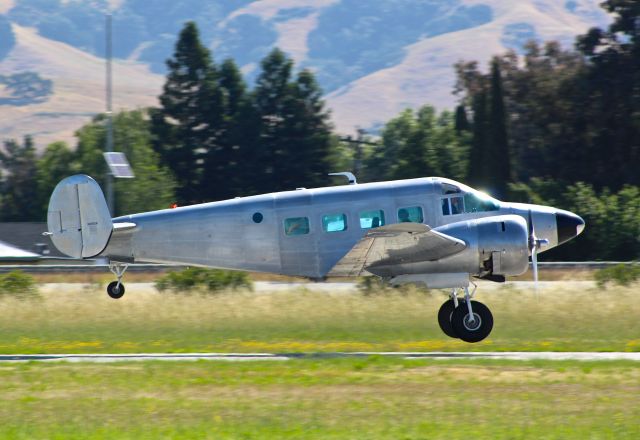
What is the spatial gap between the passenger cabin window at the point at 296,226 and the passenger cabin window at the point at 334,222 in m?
0.35

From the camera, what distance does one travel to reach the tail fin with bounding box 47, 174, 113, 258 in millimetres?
20234

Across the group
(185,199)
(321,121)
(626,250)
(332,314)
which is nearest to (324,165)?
(321,121)

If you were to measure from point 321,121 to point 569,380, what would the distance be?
51.3 metres

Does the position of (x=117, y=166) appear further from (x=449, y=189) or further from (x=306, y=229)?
(x=449, y=189)

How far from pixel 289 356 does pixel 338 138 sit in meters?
48.6

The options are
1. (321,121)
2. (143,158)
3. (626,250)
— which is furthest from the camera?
(321,121)

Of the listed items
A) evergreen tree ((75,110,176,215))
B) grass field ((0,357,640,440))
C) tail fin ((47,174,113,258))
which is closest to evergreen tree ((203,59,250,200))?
evergreen tree ((75,110,176,215))

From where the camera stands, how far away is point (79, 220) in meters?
20.2

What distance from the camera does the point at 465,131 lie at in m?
65.2

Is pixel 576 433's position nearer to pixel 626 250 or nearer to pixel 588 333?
pixel 588 333

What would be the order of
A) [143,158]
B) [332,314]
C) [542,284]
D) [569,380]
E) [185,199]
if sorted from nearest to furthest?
1. [569,380]
2. [332,314]
3. [542,284]
4. [143,158]
5. [185,199]

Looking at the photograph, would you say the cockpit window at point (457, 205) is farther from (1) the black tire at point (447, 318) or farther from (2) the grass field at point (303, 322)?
(2) the grass field at point (303, 322)

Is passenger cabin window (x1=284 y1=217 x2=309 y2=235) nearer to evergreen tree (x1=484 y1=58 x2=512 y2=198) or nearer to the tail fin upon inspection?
the tail fin

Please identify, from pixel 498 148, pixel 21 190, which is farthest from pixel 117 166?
pixel 21 190
